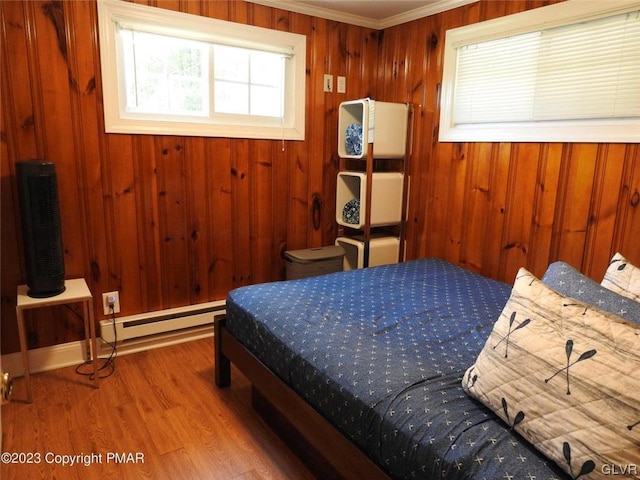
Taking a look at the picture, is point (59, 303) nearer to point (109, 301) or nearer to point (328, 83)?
point (109, 301)

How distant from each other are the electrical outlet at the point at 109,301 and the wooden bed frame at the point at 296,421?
2.58 ft

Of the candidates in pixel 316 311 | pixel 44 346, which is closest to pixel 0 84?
pixel 44 346

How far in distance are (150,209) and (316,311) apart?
4.50ft

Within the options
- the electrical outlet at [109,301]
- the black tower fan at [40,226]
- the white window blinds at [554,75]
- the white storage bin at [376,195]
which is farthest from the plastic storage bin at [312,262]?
the black tower fan at [40,226]

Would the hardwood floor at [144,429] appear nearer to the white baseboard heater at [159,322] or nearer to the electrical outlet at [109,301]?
the white baseboard heater at [159,322]

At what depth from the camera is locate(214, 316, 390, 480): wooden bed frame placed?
1438 millimetres

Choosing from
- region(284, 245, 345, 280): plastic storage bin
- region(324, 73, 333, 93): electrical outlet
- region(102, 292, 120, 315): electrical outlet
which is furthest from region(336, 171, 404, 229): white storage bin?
region(102, 292, 120, 315): electrical outlet

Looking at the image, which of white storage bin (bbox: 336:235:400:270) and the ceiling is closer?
the ceiling

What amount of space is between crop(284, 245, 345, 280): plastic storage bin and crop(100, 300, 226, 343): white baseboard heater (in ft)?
1.81

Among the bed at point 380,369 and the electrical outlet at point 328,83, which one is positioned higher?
the electrical outlet at point 328,83

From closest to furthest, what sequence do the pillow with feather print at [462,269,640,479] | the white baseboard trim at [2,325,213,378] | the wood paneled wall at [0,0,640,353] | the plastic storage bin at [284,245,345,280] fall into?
1. the pillow with feather print at [462,269,640,479]
2. the wood paneled wall at [0,0,640,353]
3. the white baseboard trim at [2,325,213,378]
4. the plastic storage bin at [284,245,345,280]

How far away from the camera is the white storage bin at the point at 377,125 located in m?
3.04

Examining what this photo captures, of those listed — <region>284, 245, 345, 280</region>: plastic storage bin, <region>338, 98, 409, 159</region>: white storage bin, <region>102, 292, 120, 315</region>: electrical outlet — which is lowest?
<region>102, 292, 120, 315</region>: electrical outlet

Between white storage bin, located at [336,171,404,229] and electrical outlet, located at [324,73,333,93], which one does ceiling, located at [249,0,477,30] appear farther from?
white storage bin, located at [336,171,404,229]
